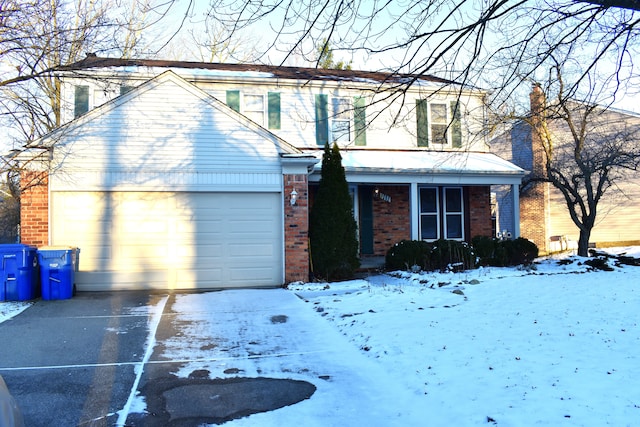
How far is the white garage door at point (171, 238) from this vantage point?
11.0m

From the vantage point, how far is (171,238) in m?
11.4

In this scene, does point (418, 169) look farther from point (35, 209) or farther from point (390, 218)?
point (35, 209)

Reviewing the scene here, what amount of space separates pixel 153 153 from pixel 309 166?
3.62 m

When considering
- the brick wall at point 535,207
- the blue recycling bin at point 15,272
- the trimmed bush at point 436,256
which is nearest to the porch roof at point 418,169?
the trimmed bush at point 436,256

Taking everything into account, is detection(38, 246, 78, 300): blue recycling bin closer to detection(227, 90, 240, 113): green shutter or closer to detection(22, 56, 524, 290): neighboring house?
detection(22, 56, 524, 290): neighboring house

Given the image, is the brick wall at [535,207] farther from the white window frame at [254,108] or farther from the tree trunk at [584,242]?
the white window frame at [254,108]

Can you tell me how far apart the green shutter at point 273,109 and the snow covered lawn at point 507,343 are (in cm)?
618

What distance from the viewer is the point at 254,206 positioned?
1175 centimetres

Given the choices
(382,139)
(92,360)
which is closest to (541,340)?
(92,360)

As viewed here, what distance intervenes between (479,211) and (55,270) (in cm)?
1258

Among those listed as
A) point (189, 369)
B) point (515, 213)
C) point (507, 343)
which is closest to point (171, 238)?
point (189, 369)

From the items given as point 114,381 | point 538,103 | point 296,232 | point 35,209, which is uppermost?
point 538,103

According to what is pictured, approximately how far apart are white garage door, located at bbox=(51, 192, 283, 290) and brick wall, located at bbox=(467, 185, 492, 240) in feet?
25.1

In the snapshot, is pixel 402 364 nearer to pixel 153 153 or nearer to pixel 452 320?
pixel 452 320
